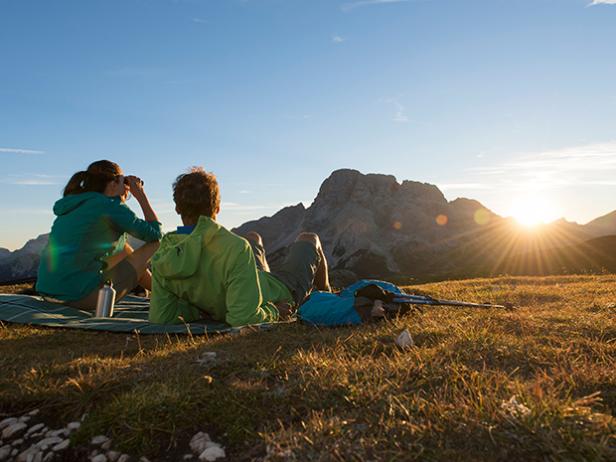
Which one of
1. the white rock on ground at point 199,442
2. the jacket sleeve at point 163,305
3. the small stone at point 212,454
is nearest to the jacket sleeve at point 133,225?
the jacket sleeve at point 163,305

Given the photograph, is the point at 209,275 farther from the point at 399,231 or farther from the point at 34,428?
the point at 399,231

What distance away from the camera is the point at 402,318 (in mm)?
6969

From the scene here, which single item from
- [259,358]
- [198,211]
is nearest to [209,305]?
[198,211]

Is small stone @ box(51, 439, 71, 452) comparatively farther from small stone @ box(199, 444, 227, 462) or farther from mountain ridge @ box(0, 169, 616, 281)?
mountain ridge @ box(0, 169, 616, 281)

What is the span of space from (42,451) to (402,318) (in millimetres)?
5023

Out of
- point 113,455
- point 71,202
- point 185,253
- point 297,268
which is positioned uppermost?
point 71,202

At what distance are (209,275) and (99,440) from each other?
362cm

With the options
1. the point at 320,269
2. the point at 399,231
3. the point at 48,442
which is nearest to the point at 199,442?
the point at 48,442

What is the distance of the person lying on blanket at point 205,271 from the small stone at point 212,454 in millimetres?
3474

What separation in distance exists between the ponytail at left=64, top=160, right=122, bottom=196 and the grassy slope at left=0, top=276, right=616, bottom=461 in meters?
3.25

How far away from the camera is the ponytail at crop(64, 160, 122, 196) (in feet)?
27.0

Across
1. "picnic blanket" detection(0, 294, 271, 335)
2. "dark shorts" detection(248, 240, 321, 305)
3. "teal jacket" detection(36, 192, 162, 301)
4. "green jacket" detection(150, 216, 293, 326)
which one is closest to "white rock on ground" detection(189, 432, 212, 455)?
"picnic blanket" detection(0, 294, 271, 335)

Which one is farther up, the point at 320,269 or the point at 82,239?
the point at 82,239

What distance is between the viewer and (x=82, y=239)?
8008 millimetres
